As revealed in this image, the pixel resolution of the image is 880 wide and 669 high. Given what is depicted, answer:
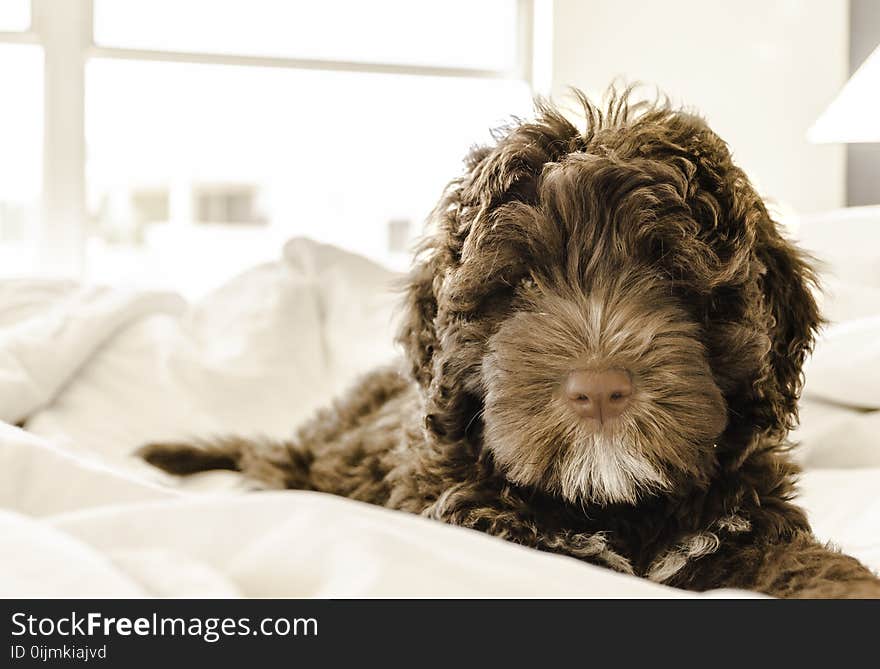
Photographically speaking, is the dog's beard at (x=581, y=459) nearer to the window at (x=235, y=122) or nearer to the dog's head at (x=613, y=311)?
the dog's head at (x=613, y=311)

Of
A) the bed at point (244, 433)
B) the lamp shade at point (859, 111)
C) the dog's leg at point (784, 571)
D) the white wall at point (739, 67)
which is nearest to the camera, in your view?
the bed at point (244, 433)

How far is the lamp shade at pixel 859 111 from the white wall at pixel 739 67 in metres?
1.97

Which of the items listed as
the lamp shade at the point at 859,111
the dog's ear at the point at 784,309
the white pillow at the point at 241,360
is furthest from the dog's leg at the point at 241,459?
the lamp shade at the point at 859,111

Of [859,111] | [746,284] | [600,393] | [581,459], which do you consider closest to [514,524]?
[581,459]

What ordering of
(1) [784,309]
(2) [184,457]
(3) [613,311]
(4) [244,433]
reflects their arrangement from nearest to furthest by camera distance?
1. (3) [613,311]
2. (1) [784,309]
3. (2) [184,457]
4. (4) [244,433]

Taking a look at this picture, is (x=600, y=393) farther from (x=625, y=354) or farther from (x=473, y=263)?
(x=473, y=263)

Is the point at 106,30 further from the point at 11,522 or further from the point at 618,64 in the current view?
the point at 11,522

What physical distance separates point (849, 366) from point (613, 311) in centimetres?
132

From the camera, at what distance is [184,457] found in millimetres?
2551

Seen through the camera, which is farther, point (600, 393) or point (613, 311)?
point (613, 311)

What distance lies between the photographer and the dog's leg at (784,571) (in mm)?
1365

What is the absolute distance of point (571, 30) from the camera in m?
5.52

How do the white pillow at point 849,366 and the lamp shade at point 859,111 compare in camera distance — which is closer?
the white pillow at point 849,366

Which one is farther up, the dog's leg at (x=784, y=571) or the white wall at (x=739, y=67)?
the white wall at (x=739, y=67)
